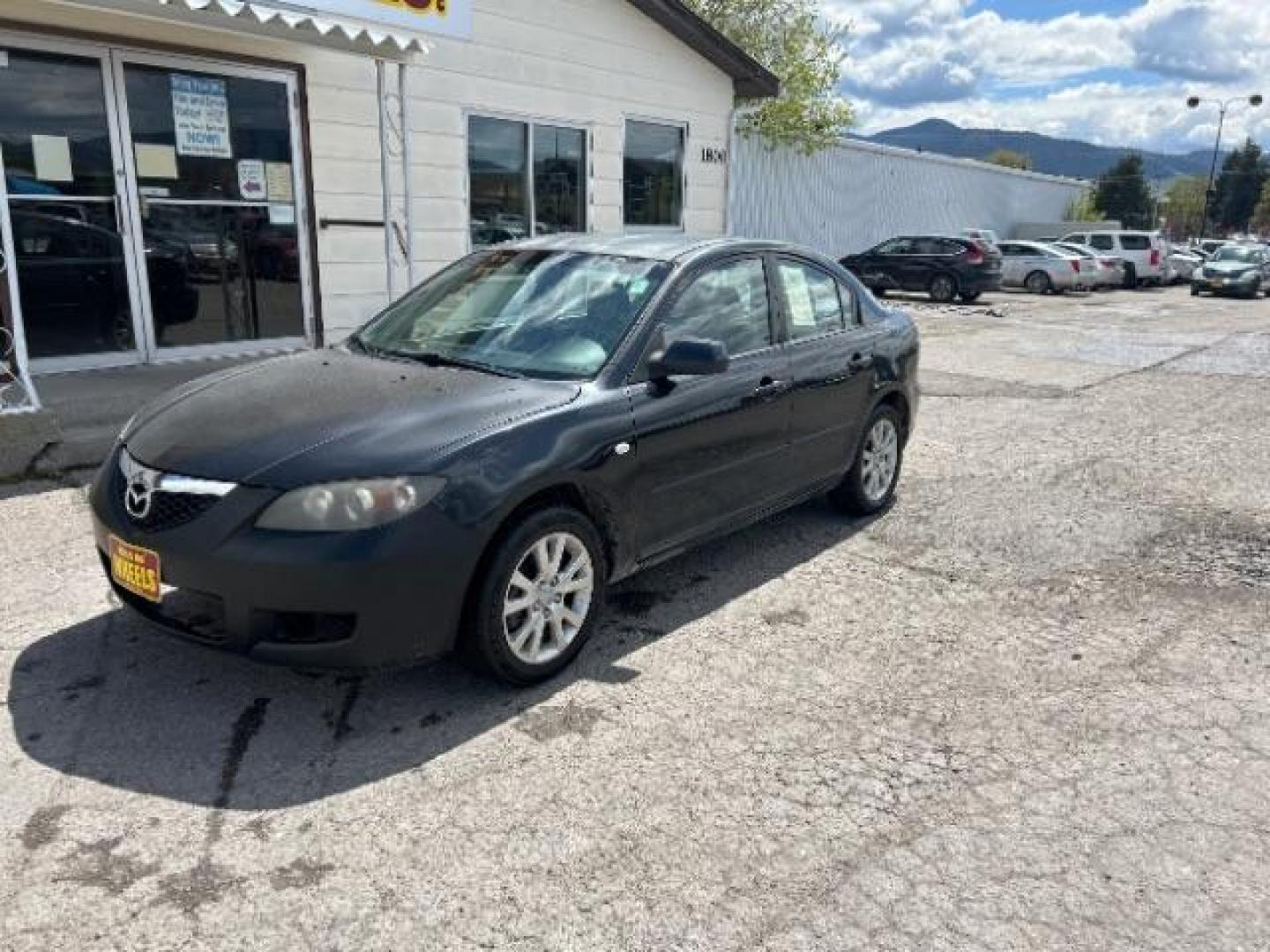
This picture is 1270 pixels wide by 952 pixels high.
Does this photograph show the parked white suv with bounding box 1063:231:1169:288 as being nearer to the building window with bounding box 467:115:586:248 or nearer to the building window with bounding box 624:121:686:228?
the building window with bounding box 624:121:686:228

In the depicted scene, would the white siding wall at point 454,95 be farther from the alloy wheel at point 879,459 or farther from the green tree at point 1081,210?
the green tree at point 1081,210

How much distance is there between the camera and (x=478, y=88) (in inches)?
386

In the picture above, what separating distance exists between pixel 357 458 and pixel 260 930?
1389mm

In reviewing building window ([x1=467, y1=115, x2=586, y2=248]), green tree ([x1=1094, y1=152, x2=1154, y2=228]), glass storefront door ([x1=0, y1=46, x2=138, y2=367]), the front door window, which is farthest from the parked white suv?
green tree ([x1=1094, y1=152, x2=1154, y2=228])

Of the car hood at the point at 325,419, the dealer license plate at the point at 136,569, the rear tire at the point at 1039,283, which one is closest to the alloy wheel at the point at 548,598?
the car hood at the point at 325,419

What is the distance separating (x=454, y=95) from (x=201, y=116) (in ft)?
8.63

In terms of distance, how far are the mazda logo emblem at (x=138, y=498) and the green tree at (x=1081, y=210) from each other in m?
47.9

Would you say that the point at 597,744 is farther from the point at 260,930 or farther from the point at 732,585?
the point at 732,585

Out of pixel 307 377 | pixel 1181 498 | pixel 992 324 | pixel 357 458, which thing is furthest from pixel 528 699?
pixel 992 324

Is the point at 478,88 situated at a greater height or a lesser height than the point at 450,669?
greater

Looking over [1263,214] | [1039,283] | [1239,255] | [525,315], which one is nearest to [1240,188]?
[1263,214]

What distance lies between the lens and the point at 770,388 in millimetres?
4562

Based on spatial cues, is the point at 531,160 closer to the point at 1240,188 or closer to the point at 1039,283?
the point at 1039,283

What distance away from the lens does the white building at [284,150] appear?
7004mm
